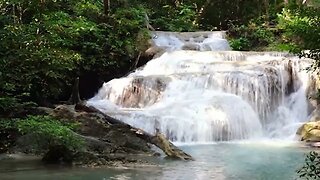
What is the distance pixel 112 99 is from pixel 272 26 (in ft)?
39.0

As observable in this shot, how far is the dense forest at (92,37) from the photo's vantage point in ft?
27.0

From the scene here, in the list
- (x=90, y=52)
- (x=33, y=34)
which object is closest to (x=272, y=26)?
(x=90, y=52)

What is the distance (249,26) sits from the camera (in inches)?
964

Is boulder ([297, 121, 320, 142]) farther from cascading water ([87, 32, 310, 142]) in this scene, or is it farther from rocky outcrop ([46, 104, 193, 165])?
rocky outcrop ([46, 104, 193, 165])

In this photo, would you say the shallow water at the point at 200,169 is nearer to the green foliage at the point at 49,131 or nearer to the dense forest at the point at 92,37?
the green foliage at the point at 49,131

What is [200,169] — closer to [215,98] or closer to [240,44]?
[215,98]

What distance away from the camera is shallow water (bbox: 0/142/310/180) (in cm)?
745

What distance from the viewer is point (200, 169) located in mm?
8234

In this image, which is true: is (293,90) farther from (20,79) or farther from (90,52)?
(20,79)

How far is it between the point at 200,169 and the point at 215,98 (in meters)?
7.08

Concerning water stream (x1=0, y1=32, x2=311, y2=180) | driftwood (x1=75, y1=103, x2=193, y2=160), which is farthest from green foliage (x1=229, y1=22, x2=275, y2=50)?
driftwood (x1=75, y1=103, x2=193, y2=160)

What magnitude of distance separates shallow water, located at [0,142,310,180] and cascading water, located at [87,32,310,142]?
10.1ft

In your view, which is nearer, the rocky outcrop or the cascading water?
the rocky outcrop

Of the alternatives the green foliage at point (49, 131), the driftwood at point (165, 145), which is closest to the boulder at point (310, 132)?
the driftwood at point (165, 145)
